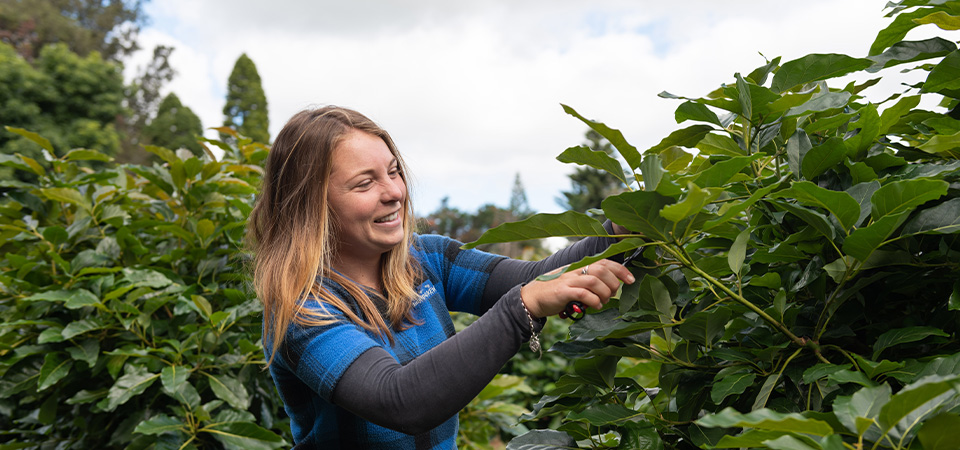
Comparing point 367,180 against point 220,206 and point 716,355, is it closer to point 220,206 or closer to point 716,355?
point 716,355

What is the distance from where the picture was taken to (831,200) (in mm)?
717

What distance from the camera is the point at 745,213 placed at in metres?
1.07

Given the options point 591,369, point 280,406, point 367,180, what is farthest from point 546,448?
point 280,406

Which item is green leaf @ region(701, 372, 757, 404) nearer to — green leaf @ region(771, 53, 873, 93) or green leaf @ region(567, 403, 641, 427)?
green leaf @ region(567, 403, 641, 427)

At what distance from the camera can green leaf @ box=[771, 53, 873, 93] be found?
2.92 ft

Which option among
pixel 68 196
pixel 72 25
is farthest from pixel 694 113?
pixel 72 25

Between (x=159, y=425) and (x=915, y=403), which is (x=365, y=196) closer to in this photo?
(x=159, y=425)

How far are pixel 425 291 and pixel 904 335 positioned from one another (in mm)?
1267

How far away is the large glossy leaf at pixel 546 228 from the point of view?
83 centimetres

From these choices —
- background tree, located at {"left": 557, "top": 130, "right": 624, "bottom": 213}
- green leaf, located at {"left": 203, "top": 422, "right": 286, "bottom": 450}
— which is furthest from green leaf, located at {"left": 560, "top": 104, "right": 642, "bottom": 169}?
background tree, located at {"left": 557, "top": 130, "right": 624, "bottom": 213}

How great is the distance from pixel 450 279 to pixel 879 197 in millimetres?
1386

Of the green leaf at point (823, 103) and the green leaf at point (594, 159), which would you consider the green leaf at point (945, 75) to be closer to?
the green leaf at point (823, 103)

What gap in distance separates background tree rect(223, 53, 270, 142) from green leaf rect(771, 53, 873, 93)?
101 ft

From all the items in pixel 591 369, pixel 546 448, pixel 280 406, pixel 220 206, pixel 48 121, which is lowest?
pixel 280 406
